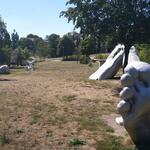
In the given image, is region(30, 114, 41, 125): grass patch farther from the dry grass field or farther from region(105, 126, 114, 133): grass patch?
region(105, 126, 114, 133): grass patch

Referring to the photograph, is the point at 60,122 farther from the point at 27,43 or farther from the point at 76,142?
the point at 27,43

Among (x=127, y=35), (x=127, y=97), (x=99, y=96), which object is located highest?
(x=127, y=35)

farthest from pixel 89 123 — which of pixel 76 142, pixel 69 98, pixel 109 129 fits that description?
pixel 69 98

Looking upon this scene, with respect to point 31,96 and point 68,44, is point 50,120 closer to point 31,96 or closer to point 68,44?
point 31,96

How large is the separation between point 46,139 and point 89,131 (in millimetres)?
1531

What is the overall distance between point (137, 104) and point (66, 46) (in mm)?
98288

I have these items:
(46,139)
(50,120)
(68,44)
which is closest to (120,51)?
(50,120)

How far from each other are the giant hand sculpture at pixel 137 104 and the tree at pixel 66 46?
96310 mm

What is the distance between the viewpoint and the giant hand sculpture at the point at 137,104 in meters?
9.75

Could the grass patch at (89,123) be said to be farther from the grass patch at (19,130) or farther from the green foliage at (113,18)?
the green foliage at (113,18)

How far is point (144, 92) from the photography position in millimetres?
9820

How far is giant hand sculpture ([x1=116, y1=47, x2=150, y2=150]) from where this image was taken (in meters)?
9.75

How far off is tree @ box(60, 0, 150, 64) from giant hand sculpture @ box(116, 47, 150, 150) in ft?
47.0

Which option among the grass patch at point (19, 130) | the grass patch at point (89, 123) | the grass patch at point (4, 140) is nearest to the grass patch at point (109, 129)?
the grass patch at point (89, 123)
